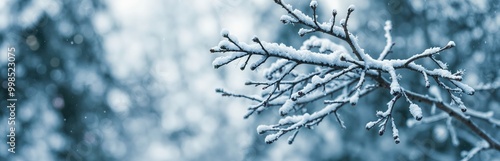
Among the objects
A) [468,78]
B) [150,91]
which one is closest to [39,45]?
[150,91]

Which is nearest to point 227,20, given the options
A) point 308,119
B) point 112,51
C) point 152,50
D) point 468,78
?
point 152,50

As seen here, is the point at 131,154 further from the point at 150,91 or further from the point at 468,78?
the point at 468,78

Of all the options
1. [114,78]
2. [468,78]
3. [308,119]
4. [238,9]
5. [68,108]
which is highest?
[238,9]

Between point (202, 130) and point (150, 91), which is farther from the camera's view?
point (202, 130)

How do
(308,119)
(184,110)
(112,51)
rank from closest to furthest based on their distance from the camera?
(308,119), (112,51), (184,110)

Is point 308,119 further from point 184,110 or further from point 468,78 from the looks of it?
point 184,110

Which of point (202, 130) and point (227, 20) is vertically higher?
point (227, 20)

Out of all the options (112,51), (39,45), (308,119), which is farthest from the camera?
(112,51)
